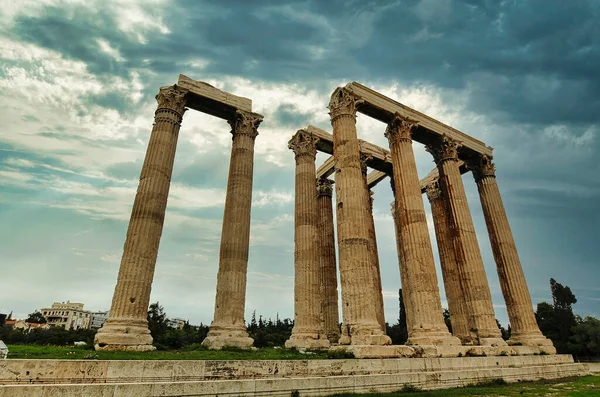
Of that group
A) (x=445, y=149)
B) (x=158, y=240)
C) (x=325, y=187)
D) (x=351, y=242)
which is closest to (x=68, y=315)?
(x=325, y=187)

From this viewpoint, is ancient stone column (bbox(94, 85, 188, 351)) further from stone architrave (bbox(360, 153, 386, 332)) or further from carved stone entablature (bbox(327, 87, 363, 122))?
stone architrave (bbox(360, 153, 386, 332))

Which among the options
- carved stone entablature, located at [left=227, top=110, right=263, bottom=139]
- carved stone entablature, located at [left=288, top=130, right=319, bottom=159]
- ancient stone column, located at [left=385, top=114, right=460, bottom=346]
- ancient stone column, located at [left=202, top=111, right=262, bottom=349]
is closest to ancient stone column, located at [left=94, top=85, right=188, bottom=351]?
carved stone entablature, located at [left=227, top=110, right=263, bottom=139]

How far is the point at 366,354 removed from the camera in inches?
619

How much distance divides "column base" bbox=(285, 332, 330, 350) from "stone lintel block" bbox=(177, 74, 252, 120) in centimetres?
1601

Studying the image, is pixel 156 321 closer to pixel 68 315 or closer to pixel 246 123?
pixel 246 123

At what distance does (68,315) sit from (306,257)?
147027 mm

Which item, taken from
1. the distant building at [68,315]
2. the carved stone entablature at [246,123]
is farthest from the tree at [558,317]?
the distant building at [68,315]

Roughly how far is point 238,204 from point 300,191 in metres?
5.97

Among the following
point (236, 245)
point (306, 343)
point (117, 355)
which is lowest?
point (117, 355)

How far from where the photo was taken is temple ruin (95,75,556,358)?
17828 millimetres

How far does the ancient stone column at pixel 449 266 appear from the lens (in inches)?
1028

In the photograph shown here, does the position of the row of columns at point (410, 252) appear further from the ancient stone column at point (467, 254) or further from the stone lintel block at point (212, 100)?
the stone lintel block at point (212, 100)

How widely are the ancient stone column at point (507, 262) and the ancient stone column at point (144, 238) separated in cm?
2448

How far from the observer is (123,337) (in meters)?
15.5
